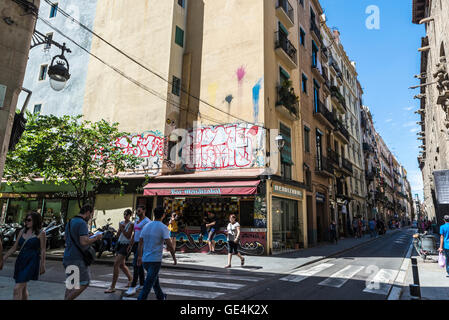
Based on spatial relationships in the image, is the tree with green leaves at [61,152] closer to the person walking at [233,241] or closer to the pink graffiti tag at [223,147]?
the pink graffiti tag at [223,147]

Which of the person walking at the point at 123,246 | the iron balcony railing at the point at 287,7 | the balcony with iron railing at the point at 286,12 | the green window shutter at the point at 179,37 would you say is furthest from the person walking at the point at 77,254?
the iron balcony railing at the point at 287,7

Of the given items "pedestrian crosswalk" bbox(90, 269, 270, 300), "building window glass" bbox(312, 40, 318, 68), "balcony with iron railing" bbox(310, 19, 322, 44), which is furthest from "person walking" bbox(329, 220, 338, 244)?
"balcony with iron railing" bbox(310, 19, 322, 44)

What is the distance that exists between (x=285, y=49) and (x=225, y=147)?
291 inches

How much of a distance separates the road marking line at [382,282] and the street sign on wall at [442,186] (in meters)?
3.86

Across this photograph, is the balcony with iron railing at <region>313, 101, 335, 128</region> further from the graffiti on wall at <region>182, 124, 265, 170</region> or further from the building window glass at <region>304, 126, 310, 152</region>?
the graffiti on wall at <region>182, 124, 265, 170</region>

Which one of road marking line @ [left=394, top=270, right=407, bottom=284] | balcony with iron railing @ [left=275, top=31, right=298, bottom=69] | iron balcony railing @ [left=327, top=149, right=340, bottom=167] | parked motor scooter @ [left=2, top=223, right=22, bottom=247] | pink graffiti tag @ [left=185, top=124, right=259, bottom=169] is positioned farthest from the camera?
iron balcony railing @ [left=327, top=149, right=340, bottom=167]

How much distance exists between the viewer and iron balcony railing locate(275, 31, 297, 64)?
1728cm

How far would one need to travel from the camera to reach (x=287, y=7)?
63.2 feet

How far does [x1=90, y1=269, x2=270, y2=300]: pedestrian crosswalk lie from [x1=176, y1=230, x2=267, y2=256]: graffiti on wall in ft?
15.8

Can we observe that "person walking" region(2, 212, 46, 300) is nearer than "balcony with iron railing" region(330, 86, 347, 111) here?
Yes

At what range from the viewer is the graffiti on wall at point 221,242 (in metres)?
→ 13.7

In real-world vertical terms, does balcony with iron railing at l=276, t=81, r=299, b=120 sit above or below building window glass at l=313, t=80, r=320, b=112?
below

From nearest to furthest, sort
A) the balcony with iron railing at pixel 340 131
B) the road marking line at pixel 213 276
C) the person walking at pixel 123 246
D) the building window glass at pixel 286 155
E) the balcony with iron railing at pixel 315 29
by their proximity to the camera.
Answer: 1. the person walking at pixel 123 246
2. the road marking line at pixel 213 276
3. the building window glass at pixel 286 155
4. the balcony with iron railing at pixel 315 29
5. the balcony with iron railing at pixel 340 131

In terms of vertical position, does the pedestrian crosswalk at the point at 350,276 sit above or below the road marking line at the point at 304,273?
above
